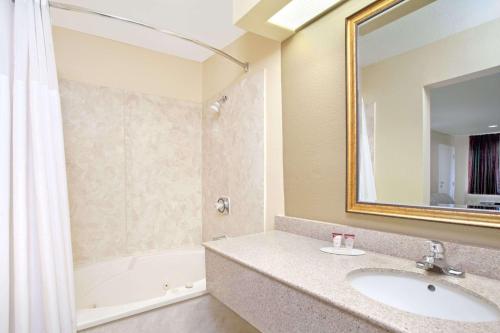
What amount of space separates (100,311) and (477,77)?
188cm

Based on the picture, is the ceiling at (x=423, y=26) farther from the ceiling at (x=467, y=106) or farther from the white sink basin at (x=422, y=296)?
the white sink basin at (x=422, y=296)

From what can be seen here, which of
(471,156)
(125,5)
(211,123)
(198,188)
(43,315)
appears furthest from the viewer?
(198,188)

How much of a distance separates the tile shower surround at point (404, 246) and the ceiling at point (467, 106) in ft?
1.29

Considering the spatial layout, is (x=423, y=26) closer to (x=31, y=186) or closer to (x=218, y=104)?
(x=218, y=104)

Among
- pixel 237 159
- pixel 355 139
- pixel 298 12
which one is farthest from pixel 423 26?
pixel 237 159

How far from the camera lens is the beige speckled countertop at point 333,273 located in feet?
1.86

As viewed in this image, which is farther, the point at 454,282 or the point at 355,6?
the point at 355,6

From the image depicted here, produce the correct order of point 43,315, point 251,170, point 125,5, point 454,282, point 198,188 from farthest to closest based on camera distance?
point 198,188 < point 251,170 < point 125,5 < point 43,315 < point 454,282

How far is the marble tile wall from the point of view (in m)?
1.77

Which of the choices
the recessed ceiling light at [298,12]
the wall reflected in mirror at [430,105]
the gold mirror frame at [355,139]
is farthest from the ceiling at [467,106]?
the recessed ceiling light at [298,12]

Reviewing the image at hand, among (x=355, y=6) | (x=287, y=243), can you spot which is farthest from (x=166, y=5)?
(x=287, y=243)

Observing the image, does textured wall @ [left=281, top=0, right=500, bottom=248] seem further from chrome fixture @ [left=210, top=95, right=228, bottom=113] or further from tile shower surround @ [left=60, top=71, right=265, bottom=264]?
chrome fixture @ [left=210, top=95, right=228, bottom=113]

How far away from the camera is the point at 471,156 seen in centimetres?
89

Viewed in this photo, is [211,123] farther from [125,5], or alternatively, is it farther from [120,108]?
[125,5]
